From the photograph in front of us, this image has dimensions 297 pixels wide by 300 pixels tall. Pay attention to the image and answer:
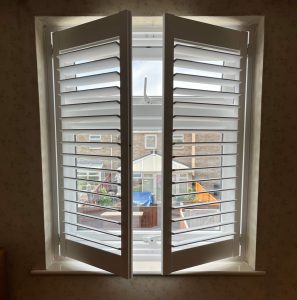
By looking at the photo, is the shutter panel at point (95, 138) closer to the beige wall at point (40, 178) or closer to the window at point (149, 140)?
the window at point (149, 140)

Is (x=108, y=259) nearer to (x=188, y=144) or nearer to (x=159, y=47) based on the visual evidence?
(x=188, y=144)

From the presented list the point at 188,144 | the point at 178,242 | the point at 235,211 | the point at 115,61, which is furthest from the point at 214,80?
the point at 178,242

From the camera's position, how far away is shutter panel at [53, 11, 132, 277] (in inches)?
39.5

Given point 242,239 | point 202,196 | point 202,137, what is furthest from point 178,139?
point 242,239

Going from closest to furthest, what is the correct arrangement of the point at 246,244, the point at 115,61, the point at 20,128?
the point at 115,61, the point at 20,128, the point at 246,244

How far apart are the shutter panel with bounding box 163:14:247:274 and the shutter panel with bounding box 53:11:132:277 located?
18cm

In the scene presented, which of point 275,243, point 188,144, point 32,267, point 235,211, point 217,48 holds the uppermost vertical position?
point 217,48

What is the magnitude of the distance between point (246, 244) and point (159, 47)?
109cm

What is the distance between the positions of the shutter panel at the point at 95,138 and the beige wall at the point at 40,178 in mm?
111

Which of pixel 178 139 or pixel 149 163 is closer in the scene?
pixel 178 139

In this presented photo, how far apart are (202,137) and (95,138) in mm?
518

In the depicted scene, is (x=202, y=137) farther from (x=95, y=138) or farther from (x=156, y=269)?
(x=156, y=269)

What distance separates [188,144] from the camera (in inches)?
41.8

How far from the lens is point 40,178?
1.12 metres
